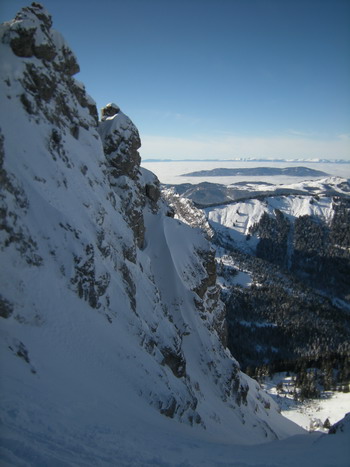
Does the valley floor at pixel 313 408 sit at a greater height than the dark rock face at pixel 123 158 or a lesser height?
lesser

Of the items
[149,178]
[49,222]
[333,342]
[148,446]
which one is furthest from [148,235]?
[333,342]

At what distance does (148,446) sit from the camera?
1524 cm

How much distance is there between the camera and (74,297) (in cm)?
2589

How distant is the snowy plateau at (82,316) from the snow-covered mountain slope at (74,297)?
11 cm

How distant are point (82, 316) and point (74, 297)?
1813mm

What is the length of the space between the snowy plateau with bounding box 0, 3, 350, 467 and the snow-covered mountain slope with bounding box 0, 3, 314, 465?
114 mm

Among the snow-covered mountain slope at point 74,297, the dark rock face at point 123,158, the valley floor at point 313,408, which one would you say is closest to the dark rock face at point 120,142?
the dark rock face at point 123,158

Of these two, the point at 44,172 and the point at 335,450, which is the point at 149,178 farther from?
the point at 335,450

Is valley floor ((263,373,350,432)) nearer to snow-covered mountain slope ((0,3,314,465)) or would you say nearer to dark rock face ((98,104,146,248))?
snow-covered mountain slope ((0,3,314,465))

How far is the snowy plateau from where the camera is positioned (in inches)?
566

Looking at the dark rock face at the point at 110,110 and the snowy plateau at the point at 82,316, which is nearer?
the snowy plateau at the point at 82,316

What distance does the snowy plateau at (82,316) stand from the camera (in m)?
14.4

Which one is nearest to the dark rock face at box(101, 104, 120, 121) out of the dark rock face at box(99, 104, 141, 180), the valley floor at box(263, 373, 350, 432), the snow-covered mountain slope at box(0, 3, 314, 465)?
the snow-covered mountain slope at box(0, 3, 314, 465)

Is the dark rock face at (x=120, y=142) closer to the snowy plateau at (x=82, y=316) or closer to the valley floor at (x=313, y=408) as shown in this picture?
the snowy plateau at (x=82, y=316)
